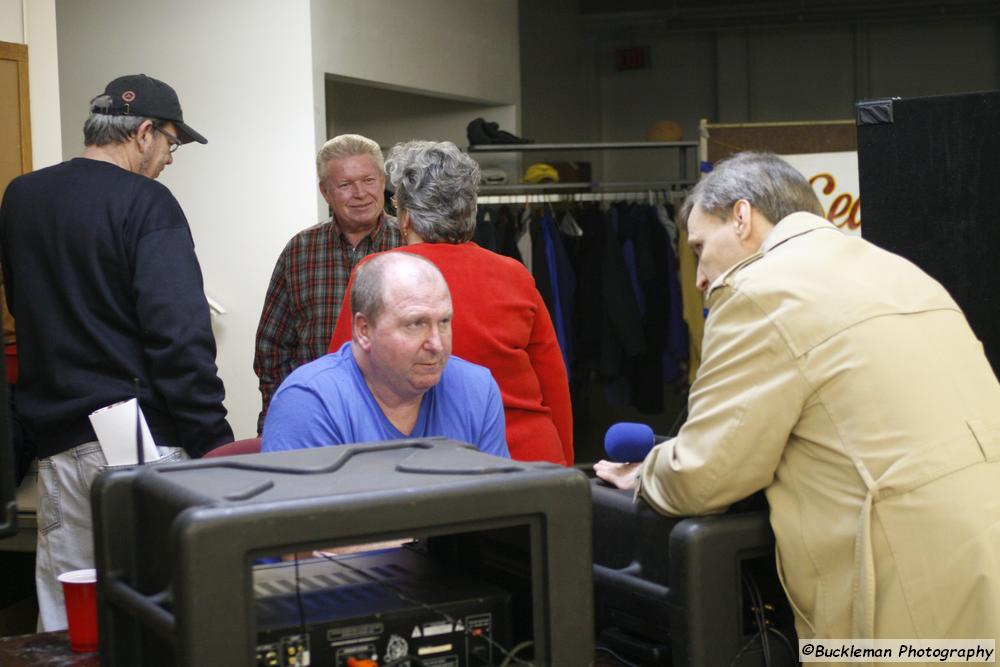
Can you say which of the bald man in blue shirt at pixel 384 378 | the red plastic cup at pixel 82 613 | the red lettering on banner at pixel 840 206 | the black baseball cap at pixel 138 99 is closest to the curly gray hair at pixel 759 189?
the bald man in blue shirt at pixel 384 378

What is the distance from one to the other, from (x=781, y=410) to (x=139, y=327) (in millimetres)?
1645

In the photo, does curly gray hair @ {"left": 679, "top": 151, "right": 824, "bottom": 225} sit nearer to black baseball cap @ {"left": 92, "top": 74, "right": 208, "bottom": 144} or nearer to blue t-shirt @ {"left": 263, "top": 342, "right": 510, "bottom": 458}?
blue t-shirt @ {"left": 263, "top": 342, "right": 510, "bottom": 458}

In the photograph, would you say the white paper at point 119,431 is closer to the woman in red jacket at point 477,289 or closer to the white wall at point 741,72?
the woman in red jacket at point 477,289

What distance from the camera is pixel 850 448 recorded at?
1.74 m

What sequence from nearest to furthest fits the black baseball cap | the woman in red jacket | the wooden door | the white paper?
the woman in red jacket → the white paper → the black baseball cap → the wooden door

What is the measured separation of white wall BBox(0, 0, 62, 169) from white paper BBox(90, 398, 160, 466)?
1017 millimetres

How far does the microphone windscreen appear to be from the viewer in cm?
205

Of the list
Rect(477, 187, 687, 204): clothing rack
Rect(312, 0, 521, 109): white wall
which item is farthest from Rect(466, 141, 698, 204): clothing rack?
Rect(312, 0, 521, 109): white wall

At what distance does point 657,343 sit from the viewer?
6.35m

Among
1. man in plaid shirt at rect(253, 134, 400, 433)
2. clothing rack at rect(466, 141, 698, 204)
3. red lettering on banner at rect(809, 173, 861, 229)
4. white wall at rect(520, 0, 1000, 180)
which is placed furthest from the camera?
white wall at rect(520, 0, 1000, 180)

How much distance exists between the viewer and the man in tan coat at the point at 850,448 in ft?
5.63

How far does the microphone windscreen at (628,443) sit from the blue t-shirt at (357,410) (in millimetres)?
276

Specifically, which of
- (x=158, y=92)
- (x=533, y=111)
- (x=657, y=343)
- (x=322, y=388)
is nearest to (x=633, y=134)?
(x=533, y=111)

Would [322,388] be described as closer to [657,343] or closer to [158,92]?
[158,92]
